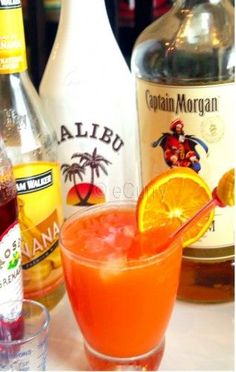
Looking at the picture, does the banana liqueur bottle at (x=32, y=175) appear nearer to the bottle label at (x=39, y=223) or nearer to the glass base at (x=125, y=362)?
the bottle label at (x=39, y=223)

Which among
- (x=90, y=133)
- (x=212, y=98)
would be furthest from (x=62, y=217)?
(x=212, y=98)

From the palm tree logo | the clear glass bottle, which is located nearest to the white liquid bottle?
the palm tree logo

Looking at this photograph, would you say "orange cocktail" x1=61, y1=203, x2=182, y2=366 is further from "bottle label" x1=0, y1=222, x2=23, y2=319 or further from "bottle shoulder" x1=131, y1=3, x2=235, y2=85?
"bottle shoulder" x1=131, y1=3, x2=235, y2=85

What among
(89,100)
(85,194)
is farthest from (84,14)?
(85,194)

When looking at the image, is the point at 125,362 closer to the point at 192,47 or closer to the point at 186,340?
the point at 186,340

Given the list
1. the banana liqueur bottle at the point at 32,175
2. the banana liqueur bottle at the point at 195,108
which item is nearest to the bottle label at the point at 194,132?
the banana liqueur bottle at the point at 195,108

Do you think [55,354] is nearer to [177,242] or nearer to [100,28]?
[177,242]

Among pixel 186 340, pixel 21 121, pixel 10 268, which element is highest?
pixel 21 121

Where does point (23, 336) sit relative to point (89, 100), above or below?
below
